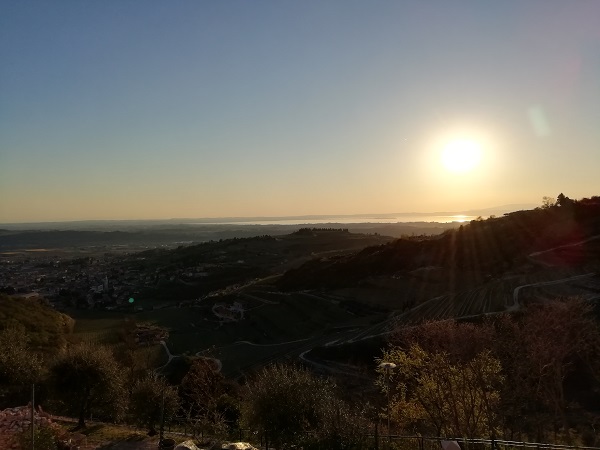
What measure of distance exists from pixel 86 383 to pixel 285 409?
537 inches

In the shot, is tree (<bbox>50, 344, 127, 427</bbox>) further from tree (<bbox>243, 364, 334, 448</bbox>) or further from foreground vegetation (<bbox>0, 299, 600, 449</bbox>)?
tree (<bbox>243, 364, 334, 448</bbox>)

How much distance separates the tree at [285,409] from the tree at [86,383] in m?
11.3

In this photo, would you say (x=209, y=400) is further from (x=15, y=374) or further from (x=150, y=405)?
(x=15, y=374)

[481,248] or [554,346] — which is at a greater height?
[481,248]

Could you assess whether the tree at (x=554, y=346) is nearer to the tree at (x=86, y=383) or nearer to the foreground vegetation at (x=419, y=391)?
the foreground vegetation at (x=419, y=391)

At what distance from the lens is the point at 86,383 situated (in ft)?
89.7

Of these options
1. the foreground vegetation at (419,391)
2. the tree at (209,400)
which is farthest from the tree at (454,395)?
the tree at (209,400)

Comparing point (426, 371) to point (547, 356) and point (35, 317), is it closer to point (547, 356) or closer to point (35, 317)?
point (547, 356)

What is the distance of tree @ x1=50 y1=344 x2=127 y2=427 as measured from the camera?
27141 millimetres

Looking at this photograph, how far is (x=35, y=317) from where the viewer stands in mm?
65125

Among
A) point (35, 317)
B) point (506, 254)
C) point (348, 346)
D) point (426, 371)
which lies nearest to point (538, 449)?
point (426, 371)

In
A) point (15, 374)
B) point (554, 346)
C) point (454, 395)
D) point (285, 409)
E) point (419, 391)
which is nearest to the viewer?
point (285, 409)

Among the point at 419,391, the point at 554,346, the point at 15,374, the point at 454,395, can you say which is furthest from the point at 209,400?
the point at 554,346

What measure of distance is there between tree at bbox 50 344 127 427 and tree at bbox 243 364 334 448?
1133 cm
